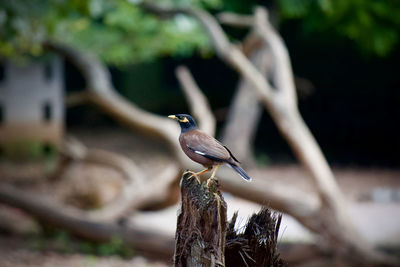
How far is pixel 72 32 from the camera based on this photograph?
7.95 m

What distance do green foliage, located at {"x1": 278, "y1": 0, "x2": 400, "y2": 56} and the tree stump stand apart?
6971 millimetres

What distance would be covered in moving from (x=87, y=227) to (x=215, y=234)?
435 centimetres

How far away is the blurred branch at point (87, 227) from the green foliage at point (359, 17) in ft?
16.2

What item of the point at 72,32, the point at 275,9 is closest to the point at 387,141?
the point at 275,9

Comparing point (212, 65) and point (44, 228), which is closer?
point (44, 228)

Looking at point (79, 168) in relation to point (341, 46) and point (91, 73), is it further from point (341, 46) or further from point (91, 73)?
point (341, 46)

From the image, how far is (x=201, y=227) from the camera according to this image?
1856 mm

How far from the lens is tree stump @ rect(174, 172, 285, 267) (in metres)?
1.83

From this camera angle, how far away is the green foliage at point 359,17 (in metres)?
8.77

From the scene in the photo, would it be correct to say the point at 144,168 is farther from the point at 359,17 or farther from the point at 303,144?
the point at 303,144

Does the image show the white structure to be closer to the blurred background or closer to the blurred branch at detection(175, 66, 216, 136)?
the blurred background

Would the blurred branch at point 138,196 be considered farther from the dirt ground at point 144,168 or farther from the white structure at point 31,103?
the white structure at point 31,103

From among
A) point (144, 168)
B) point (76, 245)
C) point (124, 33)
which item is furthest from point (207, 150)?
point (144, 168)

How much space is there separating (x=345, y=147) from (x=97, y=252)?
8050 millimetres
